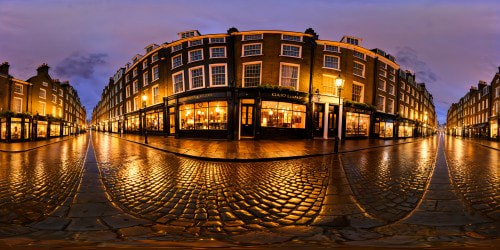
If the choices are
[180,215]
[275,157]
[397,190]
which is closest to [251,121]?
[275,157]

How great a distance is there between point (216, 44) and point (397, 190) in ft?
68.7

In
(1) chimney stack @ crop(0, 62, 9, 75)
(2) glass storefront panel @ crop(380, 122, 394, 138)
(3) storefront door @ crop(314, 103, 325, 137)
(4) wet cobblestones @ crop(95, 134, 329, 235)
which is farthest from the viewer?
(2) glass storefront panel @ crop(380, 122, 394, 138)

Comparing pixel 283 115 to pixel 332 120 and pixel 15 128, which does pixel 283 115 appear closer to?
pixel 332 120

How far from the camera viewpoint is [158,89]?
2883cm

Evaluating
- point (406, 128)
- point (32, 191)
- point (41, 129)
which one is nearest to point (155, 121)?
point (41, 129)

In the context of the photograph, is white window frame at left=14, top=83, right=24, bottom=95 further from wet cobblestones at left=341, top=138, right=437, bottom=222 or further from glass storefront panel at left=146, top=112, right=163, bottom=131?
wet cobblestones at left=341, top=138, right=437, bottom=222

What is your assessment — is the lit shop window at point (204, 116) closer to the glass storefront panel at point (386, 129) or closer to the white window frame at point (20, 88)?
the white window frame at point (20, 88)

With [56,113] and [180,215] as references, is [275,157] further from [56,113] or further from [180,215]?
[56,113]

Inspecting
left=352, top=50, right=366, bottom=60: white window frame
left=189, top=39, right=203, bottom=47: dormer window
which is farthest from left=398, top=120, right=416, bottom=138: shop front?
left=189, top=39, right=203, bottom=47: dormer window

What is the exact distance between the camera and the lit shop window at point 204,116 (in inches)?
830

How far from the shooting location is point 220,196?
4.77 m

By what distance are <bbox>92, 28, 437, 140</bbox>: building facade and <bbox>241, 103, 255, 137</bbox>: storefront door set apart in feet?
0.31

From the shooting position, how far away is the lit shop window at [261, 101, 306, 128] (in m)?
21.1

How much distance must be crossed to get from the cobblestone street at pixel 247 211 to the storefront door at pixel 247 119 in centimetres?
1417
